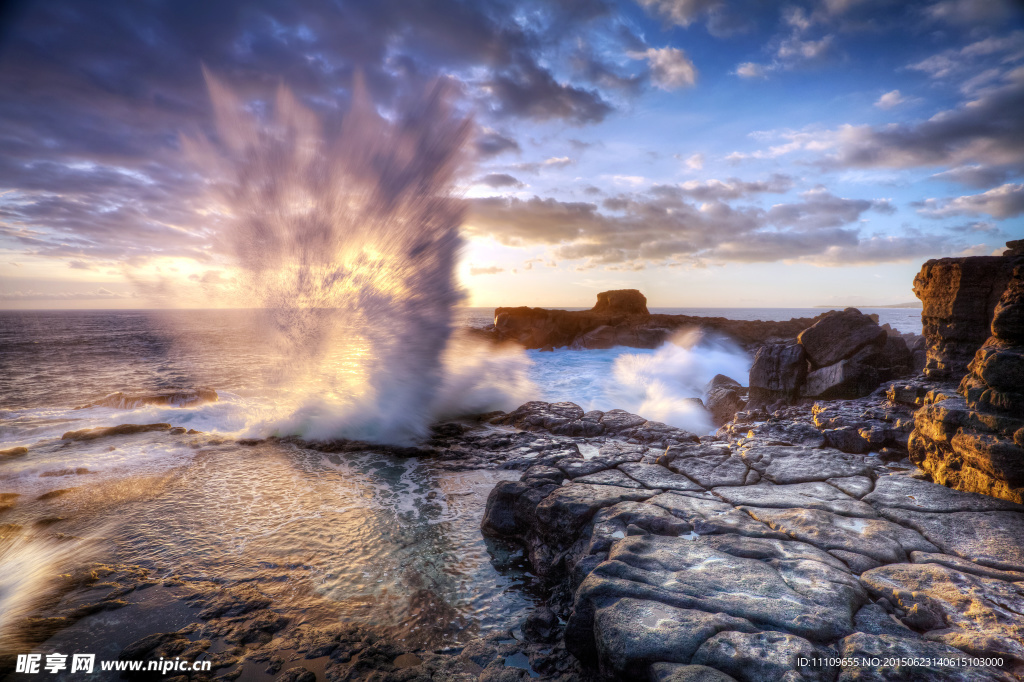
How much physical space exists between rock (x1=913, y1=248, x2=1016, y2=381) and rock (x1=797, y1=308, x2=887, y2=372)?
2.65 meters

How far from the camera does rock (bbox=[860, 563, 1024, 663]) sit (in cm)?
221

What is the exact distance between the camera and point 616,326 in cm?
3344

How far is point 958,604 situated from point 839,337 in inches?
332

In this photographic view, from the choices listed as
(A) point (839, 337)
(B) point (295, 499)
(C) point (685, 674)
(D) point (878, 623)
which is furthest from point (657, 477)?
(A) point (839, 337)

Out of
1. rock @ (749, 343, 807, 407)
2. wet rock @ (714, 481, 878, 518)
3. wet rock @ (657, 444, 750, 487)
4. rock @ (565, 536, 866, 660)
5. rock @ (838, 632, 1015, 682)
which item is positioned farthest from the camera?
rock @ (749, 343, 807, 407)

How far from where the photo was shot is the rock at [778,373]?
30.1 ft

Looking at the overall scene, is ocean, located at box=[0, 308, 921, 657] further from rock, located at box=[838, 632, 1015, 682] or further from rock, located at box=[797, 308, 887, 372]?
rock, located at box=[797, 308, 887, 372]

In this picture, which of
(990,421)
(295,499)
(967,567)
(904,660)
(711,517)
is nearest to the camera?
(904,660)

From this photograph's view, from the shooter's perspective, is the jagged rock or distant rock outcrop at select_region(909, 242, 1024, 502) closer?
distant rock outcrop at select_region(909, 242, 1024, 502)

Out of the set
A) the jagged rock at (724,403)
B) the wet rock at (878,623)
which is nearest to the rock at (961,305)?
the jagged rock at (724,403)

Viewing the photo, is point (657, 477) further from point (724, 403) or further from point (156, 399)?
point (156, 399)

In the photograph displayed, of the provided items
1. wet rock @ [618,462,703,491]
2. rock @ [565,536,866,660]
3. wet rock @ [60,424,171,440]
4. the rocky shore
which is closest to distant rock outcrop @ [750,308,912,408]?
the rocky shore

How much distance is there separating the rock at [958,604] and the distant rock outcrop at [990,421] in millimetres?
1662

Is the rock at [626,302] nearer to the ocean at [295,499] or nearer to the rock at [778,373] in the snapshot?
the ocean at [295,499]
